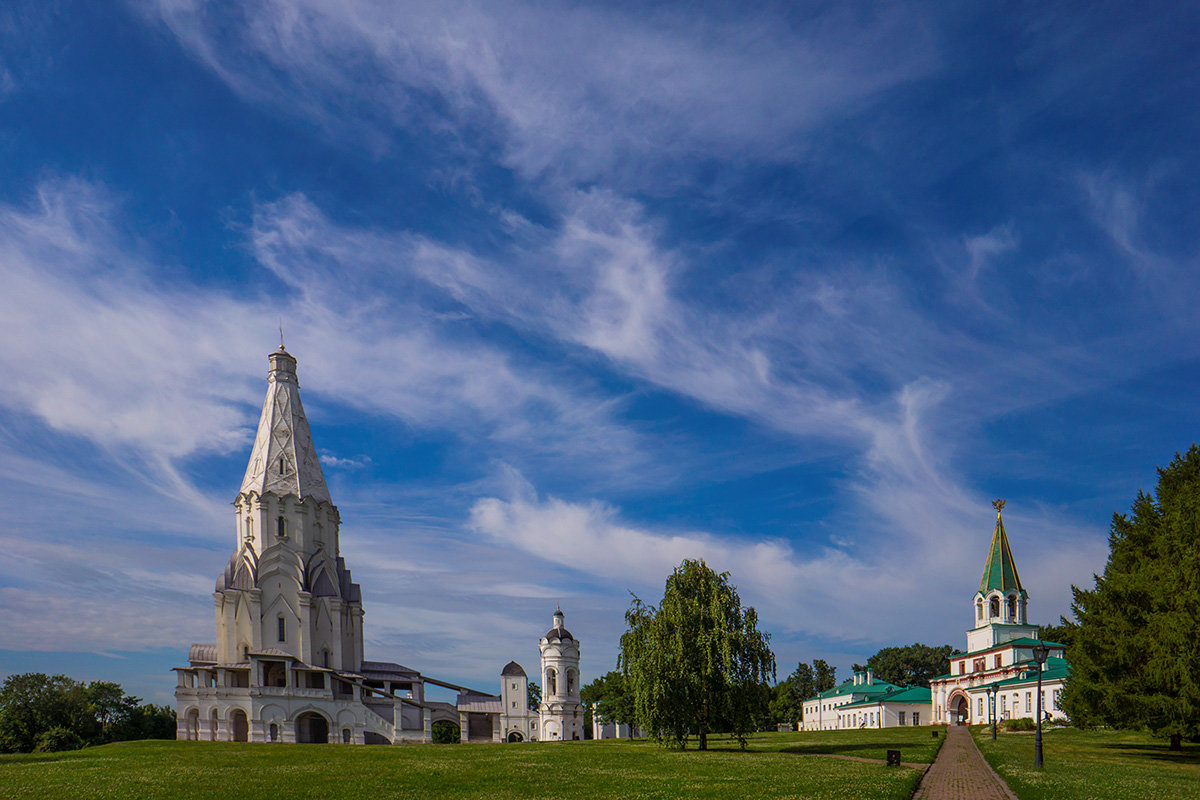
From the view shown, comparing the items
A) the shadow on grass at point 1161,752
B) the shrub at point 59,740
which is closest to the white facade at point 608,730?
the shrub at point 59,740

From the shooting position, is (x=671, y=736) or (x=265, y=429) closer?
(x=671, y=736)

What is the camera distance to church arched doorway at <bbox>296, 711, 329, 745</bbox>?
66062mm

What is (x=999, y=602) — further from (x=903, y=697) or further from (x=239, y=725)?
(x=239, y=725)

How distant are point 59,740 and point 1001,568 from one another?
299 ft

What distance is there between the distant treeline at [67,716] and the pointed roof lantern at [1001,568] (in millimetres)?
85429

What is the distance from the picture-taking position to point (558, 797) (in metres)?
19.6

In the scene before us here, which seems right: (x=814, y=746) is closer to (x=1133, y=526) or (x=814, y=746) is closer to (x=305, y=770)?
→ (x=1133, y=526)

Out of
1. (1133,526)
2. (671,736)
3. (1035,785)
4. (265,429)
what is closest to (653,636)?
(671,736)

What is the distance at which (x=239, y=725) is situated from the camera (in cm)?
6562

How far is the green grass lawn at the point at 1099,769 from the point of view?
67.5 feet

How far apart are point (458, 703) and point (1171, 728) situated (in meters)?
60.3

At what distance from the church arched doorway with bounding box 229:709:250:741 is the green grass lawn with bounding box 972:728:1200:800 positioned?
175 feet

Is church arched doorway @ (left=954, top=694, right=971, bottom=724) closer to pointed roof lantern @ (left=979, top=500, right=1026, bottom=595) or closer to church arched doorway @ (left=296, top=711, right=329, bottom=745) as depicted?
pointed roof lantern @ (left=979, top=500, right=1026, bottom=595)

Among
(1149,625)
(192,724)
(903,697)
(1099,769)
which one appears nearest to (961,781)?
(1099,769)
